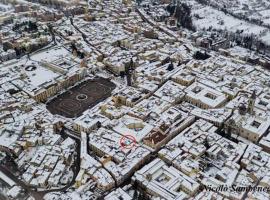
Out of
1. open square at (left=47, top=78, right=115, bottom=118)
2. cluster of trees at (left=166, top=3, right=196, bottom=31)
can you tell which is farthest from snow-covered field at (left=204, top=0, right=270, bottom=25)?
open square at (left=47, top=78, right=115, bottom=118)

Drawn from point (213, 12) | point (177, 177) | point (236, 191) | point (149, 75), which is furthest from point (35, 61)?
point (213, 12)

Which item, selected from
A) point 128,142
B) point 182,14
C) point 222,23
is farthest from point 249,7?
point 128,142

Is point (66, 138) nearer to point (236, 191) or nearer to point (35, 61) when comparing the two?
point (236, 191)

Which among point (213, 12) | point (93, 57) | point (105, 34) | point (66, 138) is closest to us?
point (66, 138)

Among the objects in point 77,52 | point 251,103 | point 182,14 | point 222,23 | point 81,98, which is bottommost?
point 81,98

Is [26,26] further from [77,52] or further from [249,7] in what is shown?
[249,7]

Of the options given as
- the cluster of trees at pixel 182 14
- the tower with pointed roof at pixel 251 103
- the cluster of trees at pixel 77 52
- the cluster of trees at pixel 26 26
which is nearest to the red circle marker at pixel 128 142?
the tower with pointed roof at pixel 251 103
